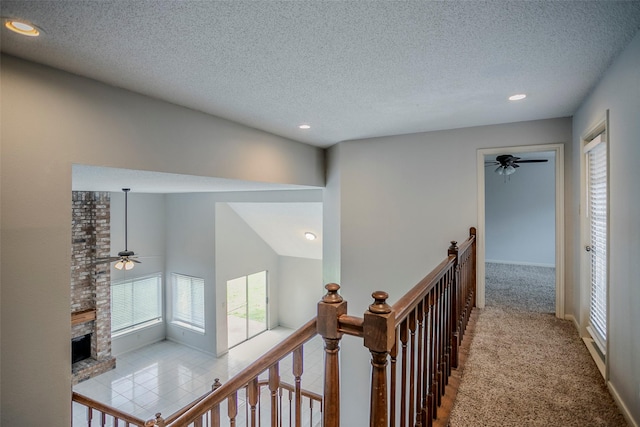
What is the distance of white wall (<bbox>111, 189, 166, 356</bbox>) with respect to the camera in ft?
25.2

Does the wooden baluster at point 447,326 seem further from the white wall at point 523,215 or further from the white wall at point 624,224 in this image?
the white wall at point 523,215

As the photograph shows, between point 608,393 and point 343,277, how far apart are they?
10.6ft

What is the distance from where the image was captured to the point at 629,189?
1915mm

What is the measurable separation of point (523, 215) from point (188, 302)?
26.9 feet

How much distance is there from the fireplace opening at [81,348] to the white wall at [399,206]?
583 centimetres

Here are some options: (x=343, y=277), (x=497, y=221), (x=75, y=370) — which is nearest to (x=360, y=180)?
(x=343, y=277)

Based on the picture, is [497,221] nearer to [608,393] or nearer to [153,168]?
[608,393]

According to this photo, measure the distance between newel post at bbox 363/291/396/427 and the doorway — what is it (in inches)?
303

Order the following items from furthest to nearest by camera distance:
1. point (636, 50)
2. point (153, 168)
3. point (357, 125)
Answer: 1. point (357, 125)
2. point (153, 168)
3. point (636, 50)

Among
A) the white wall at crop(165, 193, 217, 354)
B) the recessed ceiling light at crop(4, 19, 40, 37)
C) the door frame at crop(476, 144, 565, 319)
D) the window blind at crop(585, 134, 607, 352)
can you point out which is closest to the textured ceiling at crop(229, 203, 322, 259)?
the white wall at crop(165, 193, 217, 354)

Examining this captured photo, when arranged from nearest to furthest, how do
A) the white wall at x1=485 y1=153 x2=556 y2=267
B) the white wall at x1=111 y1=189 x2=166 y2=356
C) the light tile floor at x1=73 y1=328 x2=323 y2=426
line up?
the light tile floor at x1=73 y1=328 x2=323 y2=426
the white wall at x1=485 y1=153 x2=556 y2=267
the white wall at x1=111 y1=189 x2=166 y2=356

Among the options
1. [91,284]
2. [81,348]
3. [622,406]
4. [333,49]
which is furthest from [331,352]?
[81,348]

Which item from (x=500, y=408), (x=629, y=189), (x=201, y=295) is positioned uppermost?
(x=629, y=189)

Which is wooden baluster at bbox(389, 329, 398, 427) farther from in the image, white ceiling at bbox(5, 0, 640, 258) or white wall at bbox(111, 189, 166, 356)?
white wall at bbox(111, 189, 166, 356)
